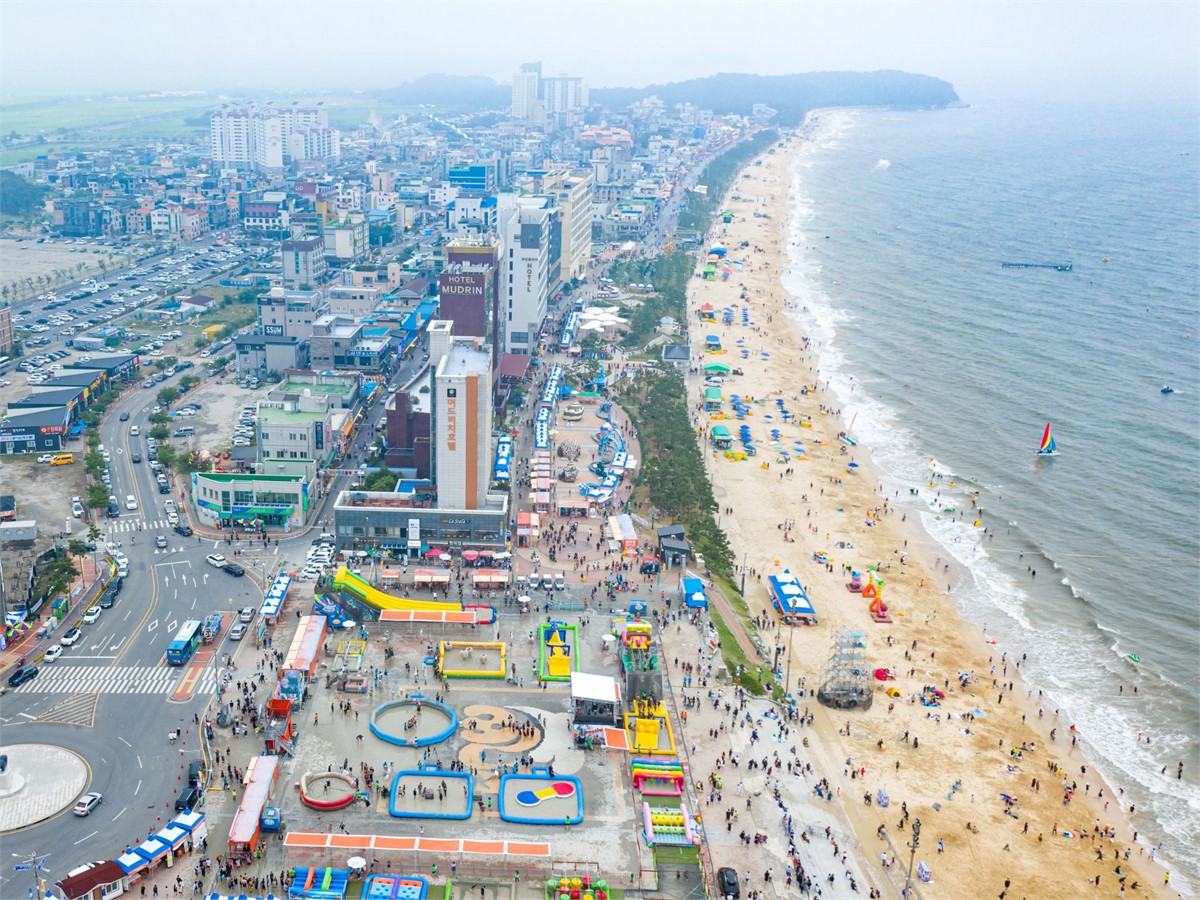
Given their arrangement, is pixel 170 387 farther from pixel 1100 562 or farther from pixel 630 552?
pixel 1100 562

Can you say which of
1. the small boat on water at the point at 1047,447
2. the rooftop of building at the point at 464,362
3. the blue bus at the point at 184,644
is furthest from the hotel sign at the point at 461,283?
the small boat on water at the point at 1047,447

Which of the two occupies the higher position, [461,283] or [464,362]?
[461,283]

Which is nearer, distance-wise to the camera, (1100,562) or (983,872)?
(983,872)

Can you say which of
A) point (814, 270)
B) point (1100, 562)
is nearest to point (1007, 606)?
point (1100, 562)

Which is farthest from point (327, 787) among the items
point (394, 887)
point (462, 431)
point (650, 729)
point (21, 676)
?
point (462, 431)

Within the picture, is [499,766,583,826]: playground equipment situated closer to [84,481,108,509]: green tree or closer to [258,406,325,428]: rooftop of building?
[84,481,108,509]: green tree

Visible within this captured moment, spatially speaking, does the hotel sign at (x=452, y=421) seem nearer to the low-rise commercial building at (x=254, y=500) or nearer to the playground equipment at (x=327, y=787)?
the low-rise commercial building at (x=254, y=500)

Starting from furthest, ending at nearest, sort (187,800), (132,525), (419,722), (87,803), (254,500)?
1. (254,500)
2. (132,525)
3. (419,722)
4. (187,800)
5. (87,803)

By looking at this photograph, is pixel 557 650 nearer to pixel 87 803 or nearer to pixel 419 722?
pixel 419 722
